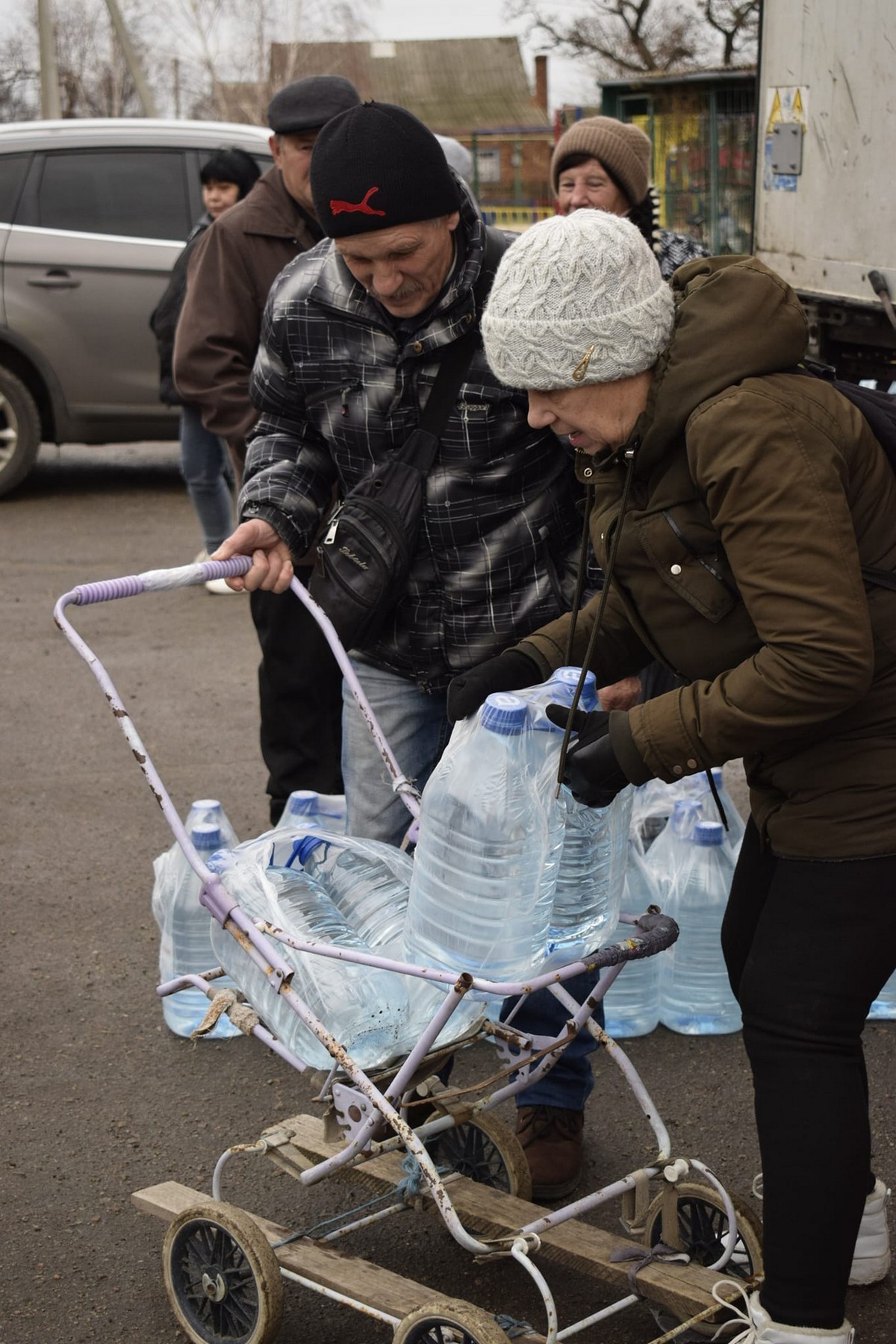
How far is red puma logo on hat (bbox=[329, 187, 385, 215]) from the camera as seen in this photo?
9.61ft

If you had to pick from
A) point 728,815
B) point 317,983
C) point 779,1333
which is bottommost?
point 728,815

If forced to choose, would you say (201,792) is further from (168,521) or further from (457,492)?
(168,521)

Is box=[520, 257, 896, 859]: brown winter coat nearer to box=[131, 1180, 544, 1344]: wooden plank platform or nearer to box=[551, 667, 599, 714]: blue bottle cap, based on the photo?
box=[551, 667, 599, 714]: blue bottle cap

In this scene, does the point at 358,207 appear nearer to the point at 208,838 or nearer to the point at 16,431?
the point at 208,838

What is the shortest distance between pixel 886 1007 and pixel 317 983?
2.04m

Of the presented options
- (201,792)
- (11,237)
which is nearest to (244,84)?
(11,237)

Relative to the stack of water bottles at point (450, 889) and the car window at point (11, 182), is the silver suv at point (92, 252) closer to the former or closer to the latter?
the car window at point (11, 182)

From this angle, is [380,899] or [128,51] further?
[128,51]

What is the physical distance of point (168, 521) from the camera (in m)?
10.3

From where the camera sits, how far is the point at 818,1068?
2.39m

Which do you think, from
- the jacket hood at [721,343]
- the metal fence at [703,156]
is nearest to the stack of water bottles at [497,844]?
the jacket hood at [721,343]

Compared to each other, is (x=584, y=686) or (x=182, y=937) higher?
(x=584, y=686)

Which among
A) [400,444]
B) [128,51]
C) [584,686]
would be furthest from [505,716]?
[128,51]

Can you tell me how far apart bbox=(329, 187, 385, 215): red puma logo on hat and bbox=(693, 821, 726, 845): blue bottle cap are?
1.89m
